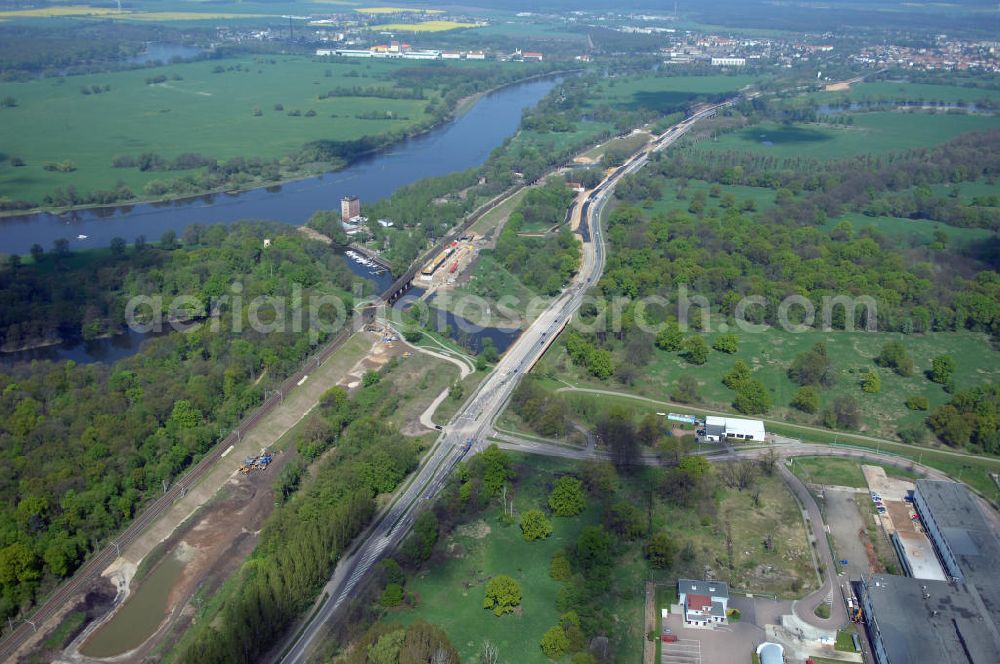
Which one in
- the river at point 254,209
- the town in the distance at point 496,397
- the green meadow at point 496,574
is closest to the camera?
the green meadow at point 496,574

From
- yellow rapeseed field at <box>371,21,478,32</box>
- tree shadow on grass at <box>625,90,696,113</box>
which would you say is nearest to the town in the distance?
tree shadow on grass at <box>625,90,696,113</box>

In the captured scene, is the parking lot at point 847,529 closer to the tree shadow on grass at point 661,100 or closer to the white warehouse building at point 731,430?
the white warehouse building at point 731,430

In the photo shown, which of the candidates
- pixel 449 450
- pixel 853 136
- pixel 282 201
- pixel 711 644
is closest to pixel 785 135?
pixel 853 136

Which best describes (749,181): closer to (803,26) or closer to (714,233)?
(714,233)

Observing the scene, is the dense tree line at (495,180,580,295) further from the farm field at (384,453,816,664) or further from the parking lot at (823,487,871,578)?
the parking lot at (823,487,871,578)

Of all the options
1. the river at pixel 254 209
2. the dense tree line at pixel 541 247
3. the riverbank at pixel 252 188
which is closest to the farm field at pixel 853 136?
the river at pixel 254 209

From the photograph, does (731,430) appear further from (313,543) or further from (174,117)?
(174,117)

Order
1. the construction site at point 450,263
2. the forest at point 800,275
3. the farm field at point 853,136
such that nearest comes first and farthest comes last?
the forest at point 800,275
the construction site at point 450,263
the farm field at point 853,136
